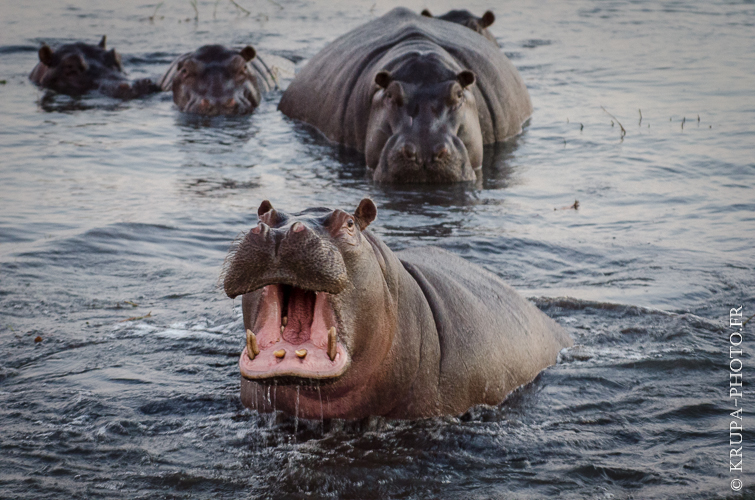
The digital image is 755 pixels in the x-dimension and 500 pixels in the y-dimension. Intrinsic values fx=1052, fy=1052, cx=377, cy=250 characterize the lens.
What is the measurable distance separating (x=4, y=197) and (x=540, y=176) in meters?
4.64

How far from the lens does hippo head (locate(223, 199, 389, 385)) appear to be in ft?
11.8

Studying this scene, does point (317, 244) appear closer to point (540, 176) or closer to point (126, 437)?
point (126, 437)

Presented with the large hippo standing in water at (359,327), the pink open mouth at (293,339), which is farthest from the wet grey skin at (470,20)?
the pink open mouth at (293,339)

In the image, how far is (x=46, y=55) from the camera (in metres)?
13.4

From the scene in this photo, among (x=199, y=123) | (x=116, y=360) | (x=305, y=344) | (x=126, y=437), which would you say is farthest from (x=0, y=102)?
(x=305, y=344)

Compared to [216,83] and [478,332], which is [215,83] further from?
[478,332]

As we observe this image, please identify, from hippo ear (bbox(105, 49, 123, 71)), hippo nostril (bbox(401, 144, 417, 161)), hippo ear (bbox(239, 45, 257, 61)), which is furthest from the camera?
hippo ear (bbox(105, 49, 123, 71))

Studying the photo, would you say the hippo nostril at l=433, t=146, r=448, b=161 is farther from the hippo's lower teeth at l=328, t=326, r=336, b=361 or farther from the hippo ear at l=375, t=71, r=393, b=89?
the hippo's lower teeth at l=328, t=326, r=336, b=361

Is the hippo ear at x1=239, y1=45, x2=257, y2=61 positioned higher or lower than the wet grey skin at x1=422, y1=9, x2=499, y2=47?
lower

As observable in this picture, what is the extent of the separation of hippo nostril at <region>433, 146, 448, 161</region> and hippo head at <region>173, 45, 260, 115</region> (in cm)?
400

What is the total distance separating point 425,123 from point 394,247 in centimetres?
205

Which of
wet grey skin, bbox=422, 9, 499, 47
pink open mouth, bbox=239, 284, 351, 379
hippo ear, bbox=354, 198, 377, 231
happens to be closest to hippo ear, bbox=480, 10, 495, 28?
wet grey skin, bbox=422, 9, 499, 47

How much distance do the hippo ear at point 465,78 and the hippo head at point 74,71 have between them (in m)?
6.02

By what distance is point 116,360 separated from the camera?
532 cm
